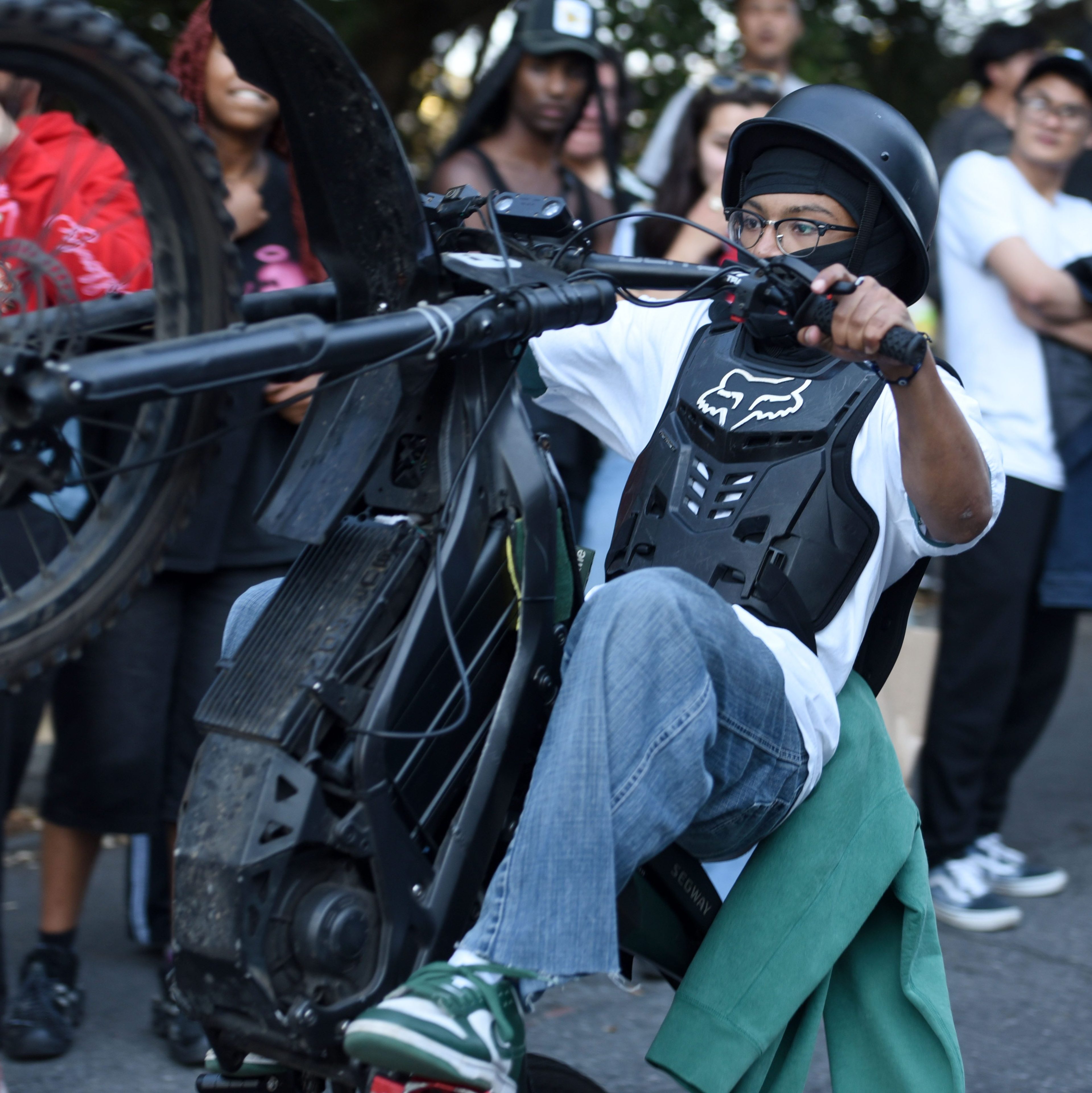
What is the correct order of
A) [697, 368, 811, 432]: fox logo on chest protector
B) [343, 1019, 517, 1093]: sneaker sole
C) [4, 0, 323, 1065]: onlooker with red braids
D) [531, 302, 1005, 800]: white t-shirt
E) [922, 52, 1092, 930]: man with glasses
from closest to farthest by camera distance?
[343, 1019, 517, 1093]: sneaker sole
[531, 302, 1005, 800]: white t-shirt
[697, 368, 811, 432]: fox logo on chest protector
[4, 0, 323, 1065]: onlooker with red braids
[922, 52, 1092, 930]: man with glasses

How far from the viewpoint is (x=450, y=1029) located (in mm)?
1729

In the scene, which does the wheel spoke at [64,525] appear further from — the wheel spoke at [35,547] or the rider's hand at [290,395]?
the rider's hand at [290,395]

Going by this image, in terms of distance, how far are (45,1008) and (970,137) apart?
3.70m

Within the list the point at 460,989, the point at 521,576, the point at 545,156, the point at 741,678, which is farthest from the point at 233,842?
the point at 545,156

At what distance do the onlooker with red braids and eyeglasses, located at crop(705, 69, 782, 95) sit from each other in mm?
1360

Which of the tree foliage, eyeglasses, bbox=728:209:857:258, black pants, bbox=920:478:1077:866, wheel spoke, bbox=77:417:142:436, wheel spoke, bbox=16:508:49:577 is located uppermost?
the tree foliage

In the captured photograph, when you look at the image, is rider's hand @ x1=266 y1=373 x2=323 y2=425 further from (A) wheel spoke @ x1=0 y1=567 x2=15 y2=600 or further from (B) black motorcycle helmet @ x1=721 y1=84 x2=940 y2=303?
(A) wheel spoke @ x1=0 y1=567 x2=15 y2=600

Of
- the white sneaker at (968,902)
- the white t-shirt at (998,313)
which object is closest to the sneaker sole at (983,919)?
the white sneaker at (968,902)

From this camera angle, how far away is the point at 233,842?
1745mm

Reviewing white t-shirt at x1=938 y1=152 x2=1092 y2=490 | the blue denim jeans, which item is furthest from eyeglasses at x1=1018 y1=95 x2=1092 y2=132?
the blue denim jeans

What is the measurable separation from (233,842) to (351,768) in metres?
0.16

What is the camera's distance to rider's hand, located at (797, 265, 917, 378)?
1931 mm

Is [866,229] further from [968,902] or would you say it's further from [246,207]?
[968,902]

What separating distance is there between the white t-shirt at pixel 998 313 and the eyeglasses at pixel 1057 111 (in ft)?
0.48
